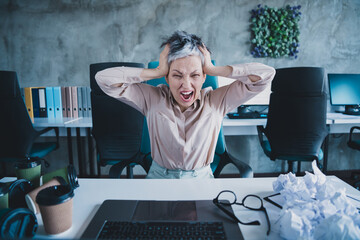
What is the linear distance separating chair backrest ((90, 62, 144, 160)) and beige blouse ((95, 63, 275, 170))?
72cm

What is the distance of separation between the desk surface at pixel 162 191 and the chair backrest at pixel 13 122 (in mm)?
1236

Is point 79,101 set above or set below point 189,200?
above

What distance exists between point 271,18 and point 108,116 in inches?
87.7

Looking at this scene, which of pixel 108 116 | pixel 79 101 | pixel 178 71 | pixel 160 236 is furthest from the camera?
pixel 79 101

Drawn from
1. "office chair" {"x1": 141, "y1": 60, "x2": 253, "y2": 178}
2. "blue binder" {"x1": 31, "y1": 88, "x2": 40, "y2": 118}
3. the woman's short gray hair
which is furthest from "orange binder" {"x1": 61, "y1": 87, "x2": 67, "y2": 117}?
the woman's short gray hair

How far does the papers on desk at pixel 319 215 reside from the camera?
1.64ft

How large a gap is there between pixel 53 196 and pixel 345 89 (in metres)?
3.23

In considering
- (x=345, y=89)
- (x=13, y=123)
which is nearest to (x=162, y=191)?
(x=13, y=123)

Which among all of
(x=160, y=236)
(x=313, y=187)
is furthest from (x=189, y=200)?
(x=313, y=187)

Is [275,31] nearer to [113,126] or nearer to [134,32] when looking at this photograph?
[134,32]

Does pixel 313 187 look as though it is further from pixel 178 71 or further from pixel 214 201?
pixel 178 71

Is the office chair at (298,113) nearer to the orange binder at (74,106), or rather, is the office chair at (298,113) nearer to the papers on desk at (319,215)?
the papers on desk at (319,215)

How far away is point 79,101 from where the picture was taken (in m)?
2.51

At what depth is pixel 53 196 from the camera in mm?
570
